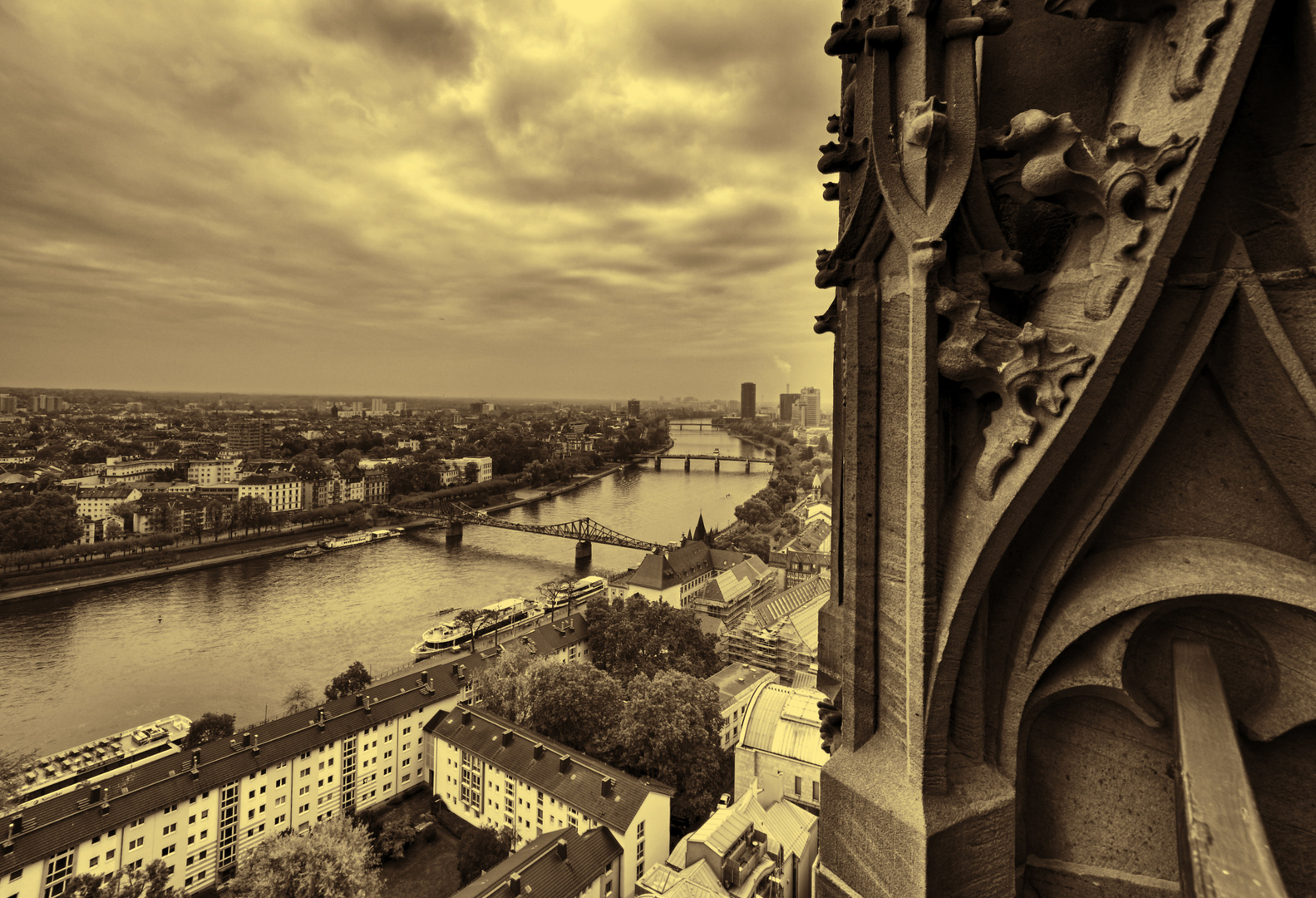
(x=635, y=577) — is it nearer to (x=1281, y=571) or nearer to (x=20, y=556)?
(x=1281, y=571)

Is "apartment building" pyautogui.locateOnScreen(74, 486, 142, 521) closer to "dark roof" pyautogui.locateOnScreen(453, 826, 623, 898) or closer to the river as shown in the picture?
the river

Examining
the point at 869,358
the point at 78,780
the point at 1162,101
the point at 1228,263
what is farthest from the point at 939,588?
the point at 78,780

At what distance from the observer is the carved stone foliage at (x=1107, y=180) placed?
105 centimetres

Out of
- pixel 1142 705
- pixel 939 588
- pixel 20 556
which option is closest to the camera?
pixel 1142 705

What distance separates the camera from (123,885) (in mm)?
10398

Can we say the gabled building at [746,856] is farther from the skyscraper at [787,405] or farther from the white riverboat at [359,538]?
the skyscraper at [787,405]

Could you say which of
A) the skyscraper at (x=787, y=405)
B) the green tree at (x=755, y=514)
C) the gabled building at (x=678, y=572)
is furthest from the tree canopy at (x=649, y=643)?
the skyscraper at (x=787, y=405)

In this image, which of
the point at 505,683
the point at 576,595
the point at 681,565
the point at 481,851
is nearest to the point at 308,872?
the point at 481,851

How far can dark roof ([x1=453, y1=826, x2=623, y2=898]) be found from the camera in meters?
9.23

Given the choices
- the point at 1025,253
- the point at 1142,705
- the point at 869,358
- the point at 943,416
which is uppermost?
the point at 1025,253

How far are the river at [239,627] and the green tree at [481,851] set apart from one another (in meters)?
9.85

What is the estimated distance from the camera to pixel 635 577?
2914 centimetres

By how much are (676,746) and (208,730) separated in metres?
12.3

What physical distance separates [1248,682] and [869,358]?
36.8 inches
